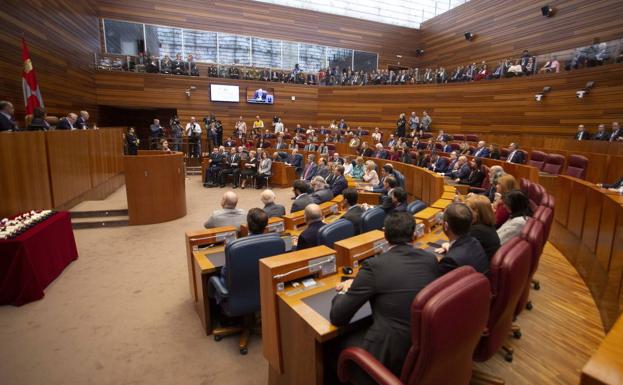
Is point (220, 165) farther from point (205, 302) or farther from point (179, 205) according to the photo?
point (205, 302)

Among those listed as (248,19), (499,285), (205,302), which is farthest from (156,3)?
(499,285)

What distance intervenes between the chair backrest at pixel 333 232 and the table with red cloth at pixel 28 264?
114 inches

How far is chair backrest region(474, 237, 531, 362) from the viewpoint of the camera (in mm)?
1737

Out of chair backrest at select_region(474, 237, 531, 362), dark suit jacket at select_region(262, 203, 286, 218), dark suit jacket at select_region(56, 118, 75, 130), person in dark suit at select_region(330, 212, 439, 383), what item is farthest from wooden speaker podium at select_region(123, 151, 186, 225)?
chair backrest at select_region(474, 237, 531, 362)

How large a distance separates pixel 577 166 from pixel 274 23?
13.2 metres

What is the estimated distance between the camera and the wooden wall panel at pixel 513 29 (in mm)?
10062

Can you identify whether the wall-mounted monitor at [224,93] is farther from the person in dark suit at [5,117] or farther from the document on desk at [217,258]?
the document on desk at [217,258]

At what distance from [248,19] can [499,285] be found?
15.8m

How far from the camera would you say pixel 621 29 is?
31.1 feet

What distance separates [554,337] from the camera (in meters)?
2.68

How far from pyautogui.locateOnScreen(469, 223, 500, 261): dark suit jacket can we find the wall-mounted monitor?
1324 cm

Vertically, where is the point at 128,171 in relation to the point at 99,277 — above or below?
above

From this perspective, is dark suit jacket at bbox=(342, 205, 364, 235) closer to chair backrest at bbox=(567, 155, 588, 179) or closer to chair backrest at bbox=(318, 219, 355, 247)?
chair backrest at bbox=(318, 219, 355, 247)

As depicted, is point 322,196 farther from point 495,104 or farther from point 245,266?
point 495,104
